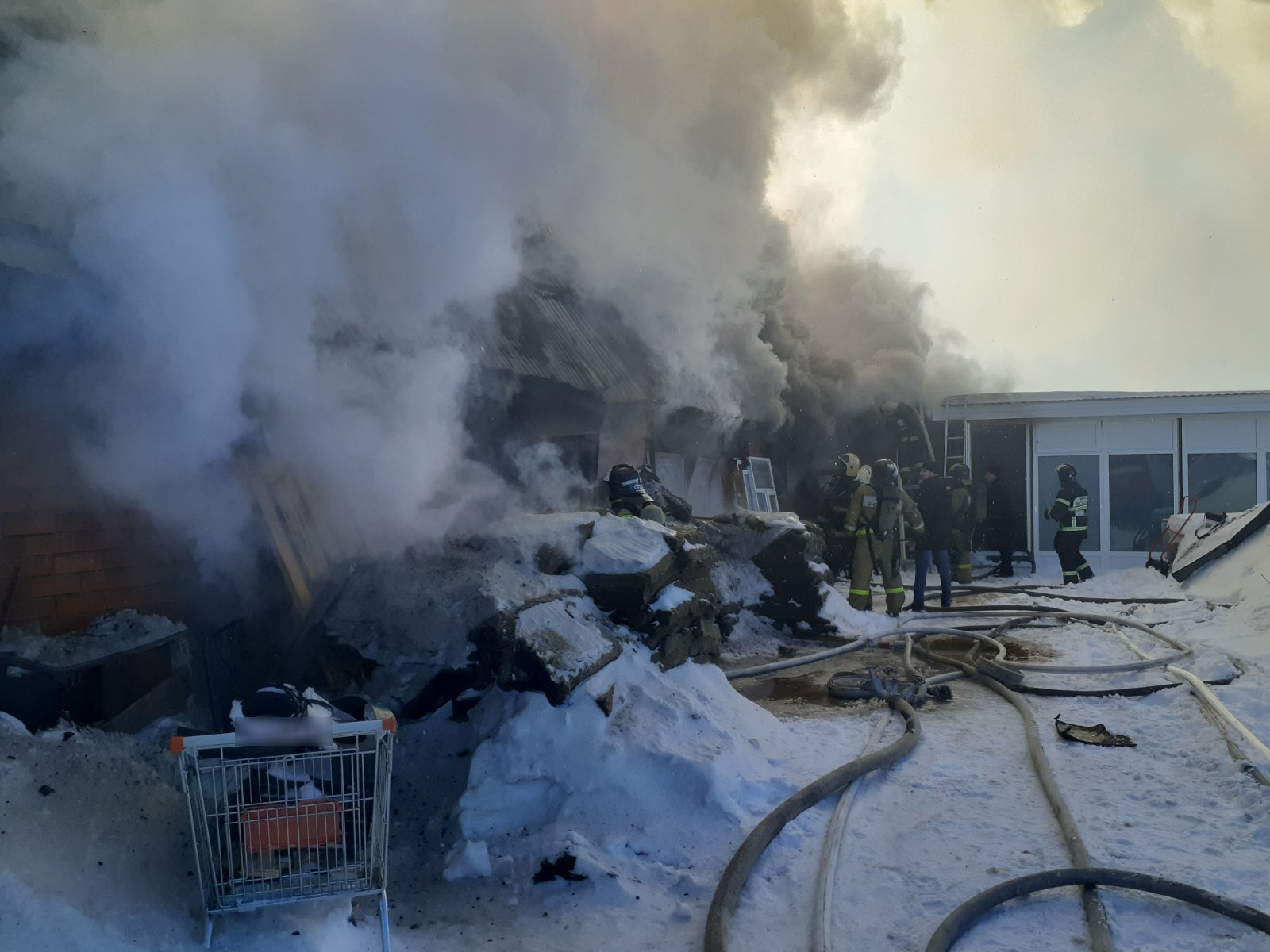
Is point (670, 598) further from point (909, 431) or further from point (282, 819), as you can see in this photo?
point (909, 431)

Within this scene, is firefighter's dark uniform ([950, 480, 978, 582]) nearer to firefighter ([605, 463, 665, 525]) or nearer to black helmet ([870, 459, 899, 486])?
black helmet ([870, 459, 899, 486])

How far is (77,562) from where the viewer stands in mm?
3814

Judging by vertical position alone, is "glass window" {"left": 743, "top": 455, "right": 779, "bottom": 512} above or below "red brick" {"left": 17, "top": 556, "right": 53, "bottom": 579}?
above

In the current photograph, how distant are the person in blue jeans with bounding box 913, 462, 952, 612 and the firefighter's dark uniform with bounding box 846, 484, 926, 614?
2.47ft

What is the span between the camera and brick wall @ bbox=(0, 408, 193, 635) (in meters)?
3.57

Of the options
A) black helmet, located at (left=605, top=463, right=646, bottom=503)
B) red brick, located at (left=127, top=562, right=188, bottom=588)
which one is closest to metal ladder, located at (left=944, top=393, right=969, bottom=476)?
black helmet, located at (left=605, top=463, right=646, bottom=503)

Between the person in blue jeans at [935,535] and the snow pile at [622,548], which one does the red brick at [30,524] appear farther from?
the person in blue jeans at [935,535]

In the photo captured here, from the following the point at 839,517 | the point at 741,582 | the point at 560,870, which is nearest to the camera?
the point at 560,870

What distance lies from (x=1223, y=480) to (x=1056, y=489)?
2530 mm

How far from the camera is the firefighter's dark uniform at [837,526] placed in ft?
39.9

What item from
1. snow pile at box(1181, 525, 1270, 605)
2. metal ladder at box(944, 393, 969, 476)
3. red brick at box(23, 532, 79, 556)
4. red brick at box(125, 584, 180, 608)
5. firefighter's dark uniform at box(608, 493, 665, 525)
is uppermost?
metal ladder at box(944, 393, 969, 476)

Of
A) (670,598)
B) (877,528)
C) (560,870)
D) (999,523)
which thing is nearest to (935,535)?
(877,528)

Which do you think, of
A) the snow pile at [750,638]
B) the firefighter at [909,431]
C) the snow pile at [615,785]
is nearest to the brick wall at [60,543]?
the snow pile at [615,785]

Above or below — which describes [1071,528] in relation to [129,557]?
below
